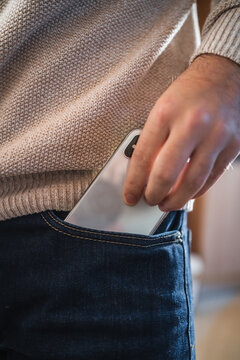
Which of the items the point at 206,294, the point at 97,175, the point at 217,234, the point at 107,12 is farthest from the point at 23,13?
the point at 206,294

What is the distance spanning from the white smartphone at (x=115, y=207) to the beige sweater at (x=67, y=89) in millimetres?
17

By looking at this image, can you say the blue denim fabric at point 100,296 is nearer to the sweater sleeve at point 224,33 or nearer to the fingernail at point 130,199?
the fingernail at point 130,199

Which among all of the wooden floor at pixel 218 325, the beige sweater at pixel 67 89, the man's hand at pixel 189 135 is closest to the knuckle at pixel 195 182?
the man's hand at pixel 189 135

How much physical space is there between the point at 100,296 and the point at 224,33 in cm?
35

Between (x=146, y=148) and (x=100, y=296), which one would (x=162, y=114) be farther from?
(x=100, y=296)

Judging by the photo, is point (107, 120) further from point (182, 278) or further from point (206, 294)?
point (206, 294)

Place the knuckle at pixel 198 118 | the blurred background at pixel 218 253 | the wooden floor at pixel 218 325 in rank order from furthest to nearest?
the blurred background at pixel 218 253
the wooden floor at pixel 218 325
the knuckle at pixel 198 118

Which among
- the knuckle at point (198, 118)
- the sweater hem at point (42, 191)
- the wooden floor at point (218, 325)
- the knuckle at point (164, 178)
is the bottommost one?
the wooden floor at point (218, 325)

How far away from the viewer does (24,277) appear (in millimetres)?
399

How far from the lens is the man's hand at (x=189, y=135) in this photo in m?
0.30

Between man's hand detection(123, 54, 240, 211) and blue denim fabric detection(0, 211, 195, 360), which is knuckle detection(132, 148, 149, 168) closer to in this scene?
man's hand detection(123, 54, 240, 211)

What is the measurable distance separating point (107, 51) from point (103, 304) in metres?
0.33

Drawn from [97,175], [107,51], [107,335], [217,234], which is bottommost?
[107,335]

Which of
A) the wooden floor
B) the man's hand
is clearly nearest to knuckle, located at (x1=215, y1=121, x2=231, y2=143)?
the man's hand
